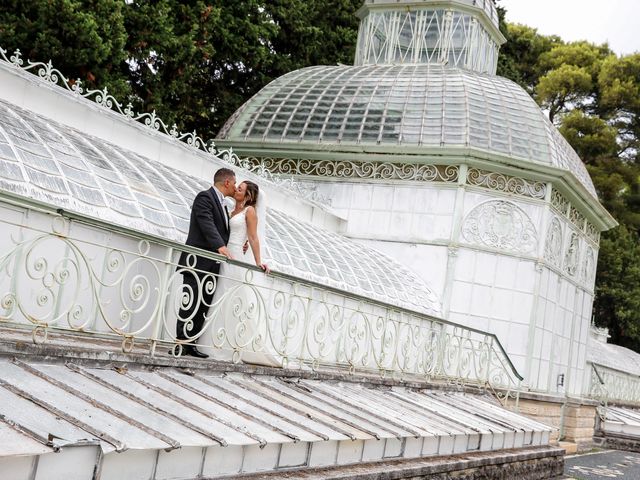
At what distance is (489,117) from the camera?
1584 centimetres

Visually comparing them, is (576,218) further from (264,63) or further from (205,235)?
(205,235)

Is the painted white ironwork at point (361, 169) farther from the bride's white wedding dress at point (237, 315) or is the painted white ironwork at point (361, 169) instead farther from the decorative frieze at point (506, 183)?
the bride's white wedding dress at point (237, 315)

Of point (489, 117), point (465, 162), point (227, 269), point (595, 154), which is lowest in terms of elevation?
point (227, 269)

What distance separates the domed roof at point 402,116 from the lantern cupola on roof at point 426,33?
243cm

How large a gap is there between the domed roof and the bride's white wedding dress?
834 centimetres

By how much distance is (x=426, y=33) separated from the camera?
66.0ft

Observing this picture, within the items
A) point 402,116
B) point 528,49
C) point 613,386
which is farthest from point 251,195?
point 528,49

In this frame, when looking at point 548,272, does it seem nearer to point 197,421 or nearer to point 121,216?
point 121,216

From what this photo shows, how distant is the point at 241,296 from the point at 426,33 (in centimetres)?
1454

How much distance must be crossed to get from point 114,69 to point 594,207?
385 inches

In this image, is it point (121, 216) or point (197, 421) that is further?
point (121, 216)

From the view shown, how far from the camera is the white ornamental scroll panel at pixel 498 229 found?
15.0 metres

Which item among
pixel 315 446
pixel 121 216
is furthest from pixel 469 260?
pixel 315 446

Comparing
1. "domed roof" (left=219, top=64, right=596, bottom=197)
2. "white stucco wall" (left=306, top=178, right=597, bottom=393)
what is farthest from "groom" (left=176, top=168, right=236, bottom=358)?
"domed roof" (left=219, top=64, right=596, bottom=197)
